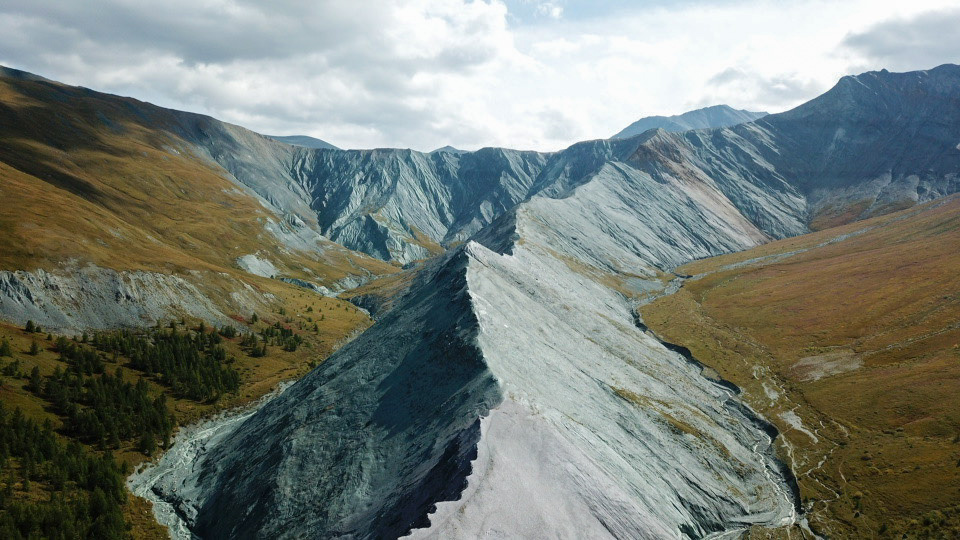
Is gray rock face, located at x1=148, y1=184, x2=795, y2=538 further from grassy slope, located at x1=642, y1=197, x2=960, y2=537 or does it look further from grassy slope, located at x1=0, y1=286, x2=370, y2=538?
grassy slope, located at x1=0, y1=286, x2=370, y2=538

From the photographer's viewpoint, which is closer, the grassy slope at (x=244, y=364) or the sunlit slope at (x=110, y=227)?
→ the grassy slope at (x=244, y=364)

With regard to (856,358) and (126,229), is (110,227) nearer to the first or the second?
(126,229)

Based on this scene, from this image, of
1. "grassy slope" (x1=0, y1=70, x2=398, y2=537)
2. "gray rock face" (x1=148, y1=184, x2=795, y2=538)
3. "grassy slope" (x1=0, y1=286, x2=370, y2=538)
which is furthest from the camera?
"grassy slope" (x1=0, y1=70, x2=398, y2=537)

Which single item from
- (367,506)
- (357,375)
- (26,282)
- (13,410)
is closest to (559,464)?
(367,506)

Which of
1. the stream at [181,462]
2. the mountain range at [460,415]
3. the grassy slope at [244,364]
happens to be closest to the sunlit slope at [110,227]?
the mountain range at [460,415]

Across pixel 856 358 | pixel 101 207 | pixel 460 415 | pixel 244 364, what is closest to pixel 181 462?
pixel 244 364

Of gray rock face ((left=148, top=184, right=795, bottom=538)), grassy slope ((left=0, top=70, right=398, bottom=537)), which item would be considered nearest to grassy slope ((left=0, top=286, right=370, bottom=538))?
grassy slope ((left=0, top=70, right=398, bottom=537))

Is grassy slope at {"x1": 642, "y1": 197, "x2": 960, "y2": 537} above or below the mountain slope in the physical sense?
below

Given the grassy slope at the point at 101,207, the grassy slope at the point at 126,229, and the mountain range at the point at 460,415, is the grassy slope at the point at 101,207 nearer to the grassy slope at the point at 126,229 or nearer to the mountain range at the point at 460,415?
the grassy slope at the point at 126,229

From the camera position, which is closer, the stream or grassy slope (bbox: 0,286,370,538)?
the stream
